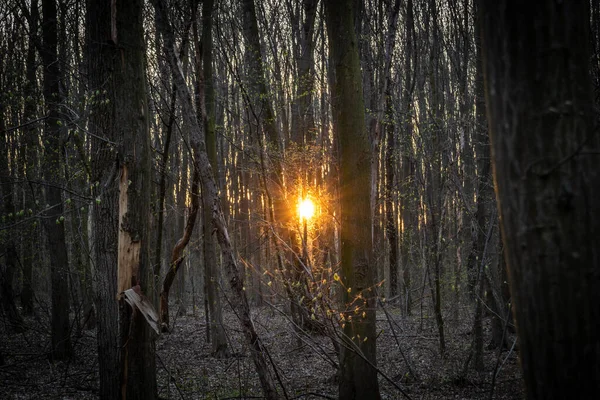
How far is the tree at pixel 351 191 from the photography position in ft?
18.6

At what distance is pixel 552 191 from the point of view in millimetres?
1577

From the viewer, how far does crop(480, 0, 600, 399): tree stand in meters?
1.53

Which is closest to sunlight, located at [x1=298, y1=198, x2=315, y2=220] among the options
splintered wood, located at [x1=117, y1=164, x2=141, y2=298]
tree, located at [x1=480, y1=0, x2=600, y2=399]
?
splintered wood, located at [x1=117, y1=164, x2=141, y2=298]

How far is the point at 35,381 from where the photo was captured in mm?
7766

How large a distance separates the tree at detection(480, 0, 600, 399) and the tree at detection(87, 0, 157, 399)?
4006mm

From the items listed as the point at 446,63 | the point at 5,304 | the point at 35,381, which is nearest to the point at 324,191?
the point at 35,381

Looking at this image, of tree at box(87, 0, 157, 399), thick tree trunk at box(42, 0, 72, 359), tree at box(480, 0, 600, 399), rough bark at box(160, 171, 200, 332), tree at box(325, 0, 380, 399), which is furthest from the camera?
thick tree trunk at box(42, 0, 72, 359)

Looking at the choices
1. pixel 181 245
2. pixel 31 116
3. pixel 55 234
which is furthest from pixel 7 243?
pixel 181 245

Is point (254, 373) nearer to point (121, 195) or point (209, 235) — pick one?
point (209, 235)

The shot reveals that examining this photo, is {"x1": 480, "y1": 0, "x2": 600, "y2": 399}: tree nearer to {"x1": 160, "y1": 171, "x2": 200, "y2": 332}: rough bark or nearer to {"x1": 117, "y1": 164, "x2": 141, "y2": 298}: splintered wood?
{"x1": 117, "y1": 164, "x2": 141, "y2": 298}: splintered wood

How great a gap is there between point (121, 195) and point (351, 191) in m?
2.82

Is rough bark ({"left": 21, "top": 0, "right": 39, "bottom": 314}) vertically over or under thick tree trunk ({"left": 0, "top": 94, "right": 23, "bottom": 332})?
over

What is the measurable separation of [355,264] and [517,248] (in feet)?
13.6

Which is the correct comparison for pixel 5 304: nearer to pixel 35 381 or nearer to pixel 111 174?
pixel 35 381
